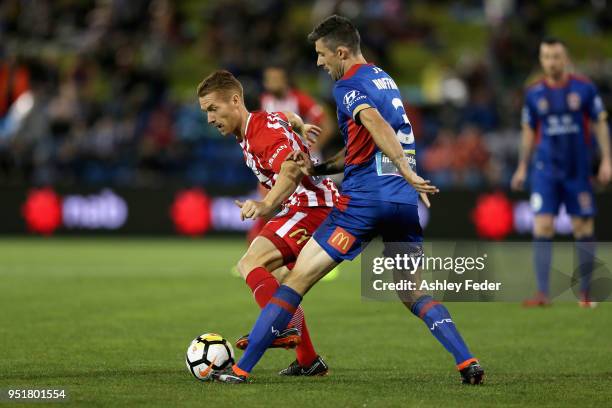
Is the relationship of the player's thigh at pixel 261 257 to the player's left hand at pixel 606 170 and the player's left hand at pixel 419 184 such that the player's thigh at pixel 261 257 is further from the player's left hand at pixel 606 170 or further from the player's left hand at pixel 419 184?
the player's left hand at pixel 606 170

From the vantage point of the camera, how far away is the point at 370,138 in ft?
21.5

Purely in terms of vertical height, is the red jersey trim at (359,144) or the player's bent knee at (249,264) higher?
the red jersey trim at (359,144)

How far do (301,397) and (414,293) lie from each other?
964mm

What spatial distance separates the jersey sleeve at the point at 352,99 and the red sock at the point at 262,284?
1134 mm

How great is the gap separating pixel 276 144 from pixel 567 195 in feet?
16.9

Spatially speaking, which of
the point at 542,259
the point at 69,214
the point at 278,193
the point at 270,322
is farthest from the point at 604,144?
the point at 69,214

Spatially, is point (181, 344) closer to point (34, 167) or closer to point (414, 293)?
point (414, 293)

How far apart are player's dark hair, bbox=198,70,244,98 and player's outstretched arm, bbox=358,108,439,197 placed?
1.10 meters

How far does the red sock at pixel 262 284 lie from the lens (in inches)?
268

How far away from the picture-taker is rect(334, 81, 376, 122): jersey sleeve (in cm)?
637

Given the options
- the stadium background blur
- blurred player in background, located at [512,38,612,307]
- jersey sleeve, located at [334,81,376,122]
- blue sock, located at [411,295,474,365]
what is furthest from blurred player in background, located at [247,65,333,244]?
blue sock, located at [411,295,474,365]

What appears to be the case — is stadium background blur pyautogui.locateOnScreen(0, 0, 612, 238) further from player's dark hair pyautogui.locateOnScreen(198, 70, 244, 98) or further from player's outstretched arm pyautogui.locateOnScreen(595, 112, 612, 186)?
player's dark hair pyautogui.locateOnScreen(198, 70, 244, 98)

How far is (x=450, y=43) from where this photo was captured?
25.2m

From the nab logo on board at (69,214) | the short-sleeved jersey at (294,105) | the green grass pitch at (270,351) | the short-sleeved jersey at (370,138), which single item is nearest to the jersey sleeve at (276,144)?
the short-sleeved jersey at (370,138)
